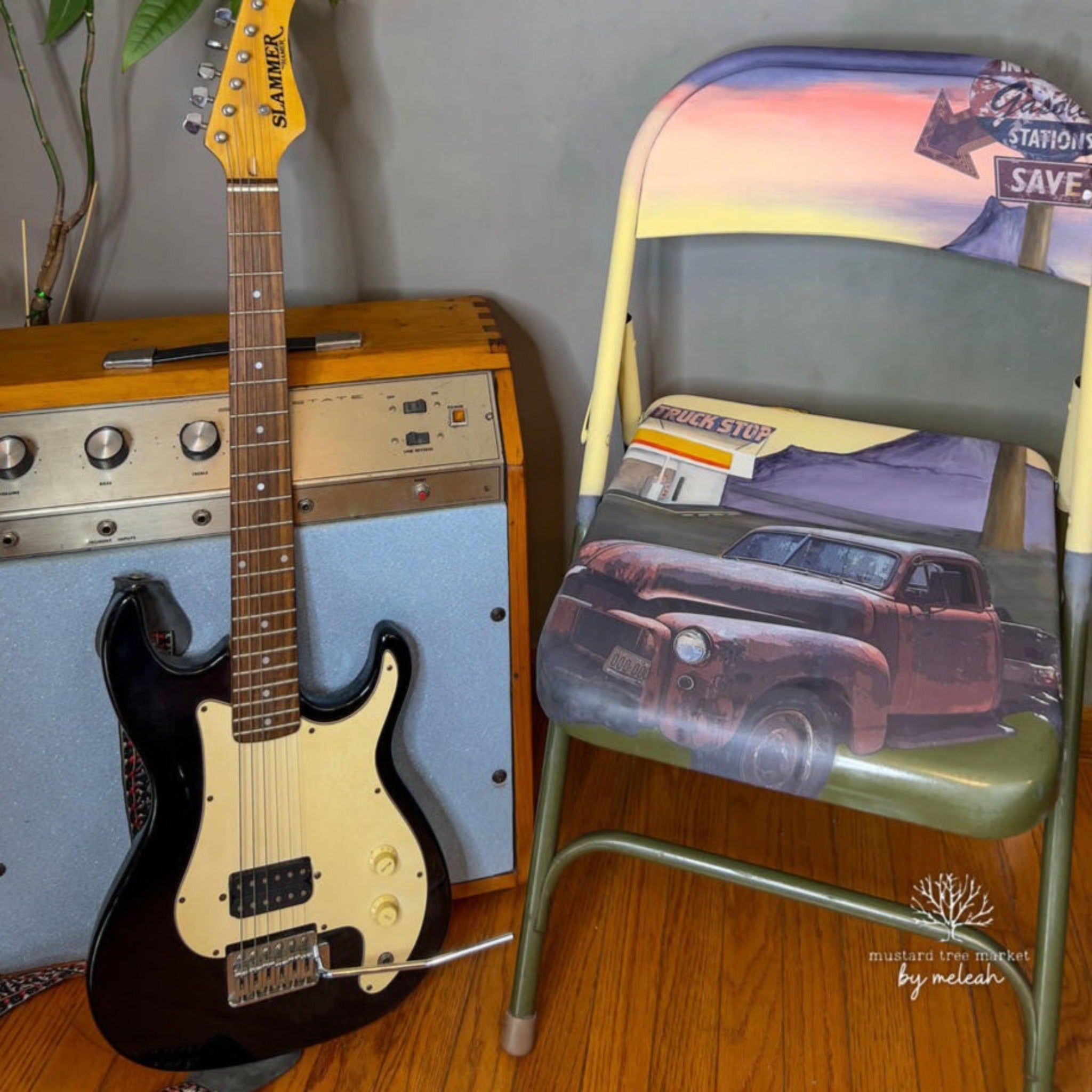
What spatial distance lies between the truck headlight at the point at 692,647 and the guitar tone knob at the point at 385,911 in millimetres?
435

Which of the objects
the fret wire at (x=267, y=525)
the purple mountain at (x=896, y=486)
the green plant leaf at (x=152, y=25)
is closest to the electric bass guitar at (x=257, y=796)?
the fret wire at (x=267, y=525)

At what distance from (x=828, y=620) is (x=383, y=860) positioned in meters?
0.48

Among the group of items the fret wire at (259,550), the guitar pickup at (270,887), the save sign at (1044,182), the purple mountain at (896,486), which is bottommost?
the guitar pickup at (270,887)

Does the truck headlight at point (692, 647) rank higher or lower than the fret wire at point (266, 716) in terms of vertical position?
higher

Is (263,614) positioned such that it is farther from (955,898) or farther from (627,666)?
(955,898)

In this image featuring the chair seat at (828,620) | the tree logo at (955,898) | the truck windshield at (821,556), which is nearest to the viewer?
the chair seat at (828,620)

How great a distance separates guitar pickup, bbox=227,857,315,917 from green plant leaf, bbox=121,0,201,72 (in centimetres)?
69

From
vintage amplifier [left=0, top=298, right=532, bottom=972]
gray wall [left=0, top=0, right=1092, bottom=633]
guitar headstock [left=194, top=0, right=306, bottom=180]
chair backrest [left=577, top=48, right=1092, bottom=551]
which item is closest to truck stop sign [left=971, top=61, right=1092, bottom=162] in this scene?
chair backrest [left=577, top=48, right=1092, bottom=551]

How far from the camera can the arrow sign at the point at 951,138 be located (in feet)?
3.00

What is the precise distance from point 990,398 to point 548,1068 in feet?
2.71

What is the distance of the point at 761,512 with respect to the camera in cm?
92

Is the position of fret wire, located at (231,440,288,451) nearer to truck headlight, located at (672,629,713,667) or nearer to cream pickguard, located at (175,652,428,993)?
cream pickguard, located at (175,652,428,993)

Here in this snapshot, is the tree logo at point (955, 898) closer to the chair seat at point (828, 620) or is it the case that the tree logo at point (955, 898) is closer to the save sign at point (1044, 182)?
the chair seat at point (828, 620)

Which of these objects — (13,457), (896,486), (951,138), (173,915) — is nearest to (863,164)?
(951,138)
